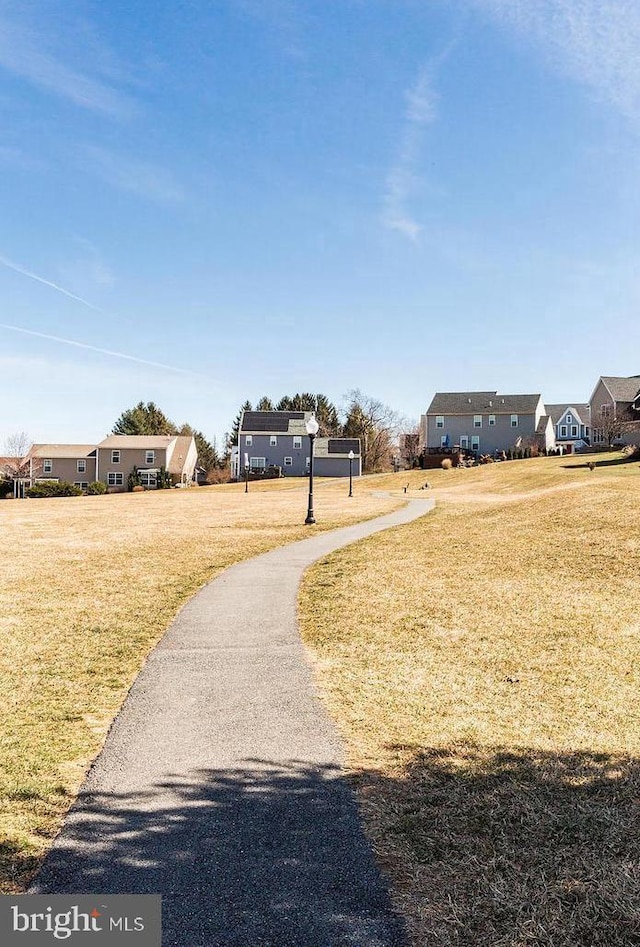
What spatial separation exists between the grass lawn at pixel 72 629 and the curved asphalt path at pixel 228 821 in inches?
10.7

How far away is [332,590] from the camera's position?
12.9 m

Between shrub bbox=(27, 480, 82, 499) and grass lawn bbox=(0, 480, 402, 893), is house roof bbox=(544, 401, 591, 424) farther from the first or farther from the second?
grass lawn bbox=(0, 480, 402, 893)

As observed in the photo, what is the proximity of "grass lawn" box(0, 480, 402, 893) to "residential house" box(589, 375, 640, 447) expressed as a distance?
45126 millimetres

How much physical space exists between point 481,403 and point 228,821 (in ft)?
271

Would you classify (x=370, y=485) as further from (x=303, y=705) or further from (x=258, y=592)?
(x=303, y=705)

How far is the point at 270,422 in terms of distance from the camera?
83188mm

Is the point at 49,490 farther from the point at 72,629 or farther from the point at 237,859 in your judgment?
the point at 237,859

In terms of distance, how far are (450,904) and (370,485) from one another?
55.5m

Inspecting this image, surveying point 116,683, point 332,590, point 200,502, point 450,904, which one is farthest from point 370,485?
point 450,904

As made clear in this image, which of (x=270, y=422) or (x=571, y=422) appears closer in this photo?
(x=270, y=422)

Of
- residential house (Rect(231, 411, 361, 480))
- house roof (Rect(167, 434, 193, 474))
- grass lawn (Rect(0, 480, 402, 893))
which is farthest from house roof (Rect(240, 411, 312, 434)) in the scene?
grass lawn (Rect(0, 480, 402, 893))

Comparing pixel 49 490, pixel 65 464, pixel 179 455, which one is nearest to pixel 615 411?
pixel 179 455

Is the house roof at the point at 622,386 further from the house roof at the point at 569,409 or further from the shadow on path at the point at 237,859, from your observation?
the shadow on path at the point at 237,859

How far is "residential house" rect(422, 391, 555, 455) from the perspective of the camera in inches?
3194
